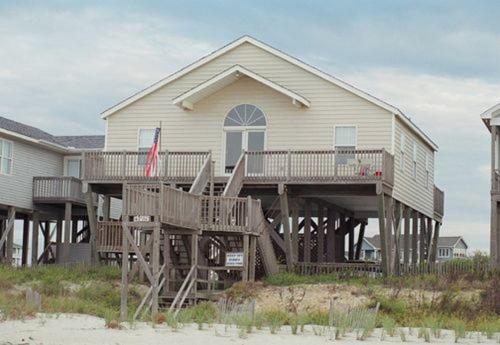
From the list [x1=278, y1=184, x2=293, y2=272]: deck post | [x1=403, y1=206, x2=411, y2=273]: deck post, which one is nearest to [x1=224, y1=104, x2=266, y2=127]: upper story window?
[x1=278, y1=184, x2=293, y2=272]: deck post

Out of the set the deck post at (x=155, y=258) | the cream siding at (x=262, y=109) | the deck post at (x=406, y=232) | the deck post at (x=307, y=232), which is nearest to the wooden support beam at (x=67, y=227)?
the cream siding at (x=262, y=109)

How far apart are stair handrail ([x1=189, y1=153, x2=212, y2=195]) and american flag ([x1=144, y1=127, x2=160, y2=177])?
1940mm

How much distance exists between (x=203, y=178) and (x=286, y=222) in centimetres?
360

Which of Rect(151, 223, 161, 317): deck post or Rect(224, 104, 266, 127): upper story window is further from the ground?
Rect(224, 104, 266, 127): upper story window

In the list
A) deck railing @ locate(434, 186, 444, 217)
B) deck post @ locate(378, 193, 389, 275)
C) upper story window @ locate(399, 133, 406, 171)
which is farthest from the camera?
deck railing @ locate(434, 186, 444, 217)

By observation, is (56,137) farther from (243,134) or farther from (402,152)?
(402,152)

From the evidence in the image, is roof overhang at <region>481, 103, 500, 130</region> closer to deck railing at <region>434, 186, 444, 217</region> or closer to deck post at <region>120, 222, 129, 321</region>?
deck railing at <region>434, 186, 444, 217</region>

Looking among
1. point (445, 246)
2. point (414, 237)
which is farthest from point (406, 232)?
point (445, 246)

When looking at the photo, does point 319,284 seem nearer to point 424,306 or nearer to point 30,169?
point 424,306

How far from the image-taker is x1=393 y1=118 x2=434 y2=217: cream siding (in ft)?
145

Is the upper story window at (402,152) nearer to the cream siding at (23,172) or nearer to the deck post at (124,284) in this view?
the deck post at (124,284)

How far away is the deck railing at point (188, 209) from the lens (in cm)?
3494

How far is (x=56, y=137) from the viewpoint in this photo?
59.0m

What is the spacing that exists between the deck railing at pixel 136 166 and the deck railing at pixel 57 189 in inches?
257
